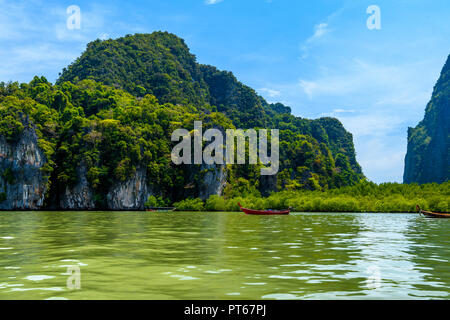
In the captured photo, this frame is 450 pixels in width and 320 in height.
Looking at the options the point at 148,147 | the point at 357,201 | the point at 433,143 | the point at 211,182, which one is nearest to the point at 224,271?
the point at 357,201

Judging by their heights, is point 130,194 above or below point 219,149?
below

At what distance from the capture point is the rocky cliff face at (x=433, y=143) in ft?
471

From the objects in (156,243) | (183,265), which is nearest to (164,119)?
(156,243)

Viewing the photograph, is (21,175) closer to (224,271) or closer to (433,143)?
(224,271)

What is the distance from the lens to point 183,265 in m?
11.1

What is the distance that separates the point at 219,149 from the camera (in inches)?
3127

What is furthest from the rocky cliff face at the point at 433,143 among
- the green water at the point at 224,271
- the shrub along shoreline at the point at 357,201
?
the green water at the point at 224,271

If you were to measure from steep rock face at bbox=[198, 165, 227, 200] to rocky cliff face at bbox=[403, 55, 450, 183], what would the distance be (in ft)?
308

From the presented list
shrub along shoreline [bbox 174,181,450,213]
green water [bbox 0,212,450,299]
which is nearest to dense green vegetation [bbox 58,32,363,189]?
shrub along shoreline [bbox 174,181,450,213]

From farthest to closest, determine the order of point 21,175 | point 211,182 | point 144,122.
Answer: point 144,122 < point 211,182 < point 21,175

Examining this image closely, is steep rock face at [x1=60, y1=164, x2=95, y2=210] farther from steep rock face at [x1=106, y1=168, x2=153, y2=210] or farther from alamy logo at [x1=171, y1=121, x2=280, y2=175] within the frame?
alamy logo at [x1=171, y1=121, x2=280, y2=175]

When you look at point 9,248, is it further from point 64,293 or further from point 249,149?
point 249,149

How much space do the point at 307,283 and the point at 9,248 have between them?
10.7 meters

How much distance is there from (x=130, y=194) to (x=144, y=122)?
20.8 m
